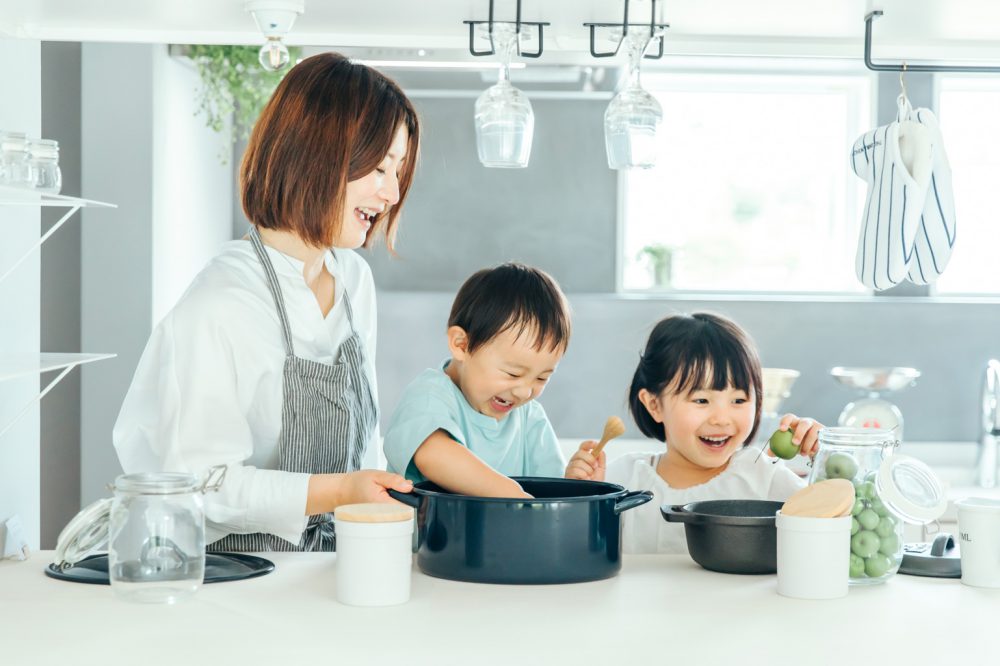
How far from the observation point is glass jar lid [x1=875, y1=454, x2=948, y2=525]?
130 centimetres

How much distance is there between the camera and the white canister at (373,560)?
1.22m

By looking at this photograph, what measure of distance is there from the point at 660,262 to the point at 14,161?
2817 millimetres

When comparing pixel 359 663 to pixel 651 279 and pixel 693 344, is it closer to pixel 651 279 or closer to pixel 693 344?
pixel 693 344

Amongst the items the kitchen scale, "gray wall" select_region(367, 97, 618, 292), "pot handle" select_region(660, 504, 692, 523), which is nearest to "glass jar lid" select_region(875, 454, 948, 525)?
"pot handle" select_region(660, 504, 692, 523)

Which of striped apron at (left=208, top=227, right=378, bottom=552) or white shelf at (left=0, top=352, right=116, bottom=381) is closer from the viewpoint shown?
white shelf at (left=0, top=352, right=116, bottom=381)

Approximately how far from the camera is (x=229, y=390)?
5.08ft

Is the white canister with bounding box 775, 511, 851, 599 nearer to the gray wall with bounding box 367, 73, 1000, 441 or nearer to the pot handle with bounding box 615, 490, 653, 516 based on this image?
the pot handle with bounding box 615, 490, 653, 516

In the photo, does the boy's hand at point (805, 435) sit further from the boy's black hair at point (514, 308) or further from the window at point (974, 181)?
the window at point (974, 181)

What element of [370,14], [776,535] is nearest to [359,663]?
[776,535]

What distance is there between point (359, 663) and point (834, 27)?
1232 mm

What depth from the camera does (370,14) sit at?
166 centimetres

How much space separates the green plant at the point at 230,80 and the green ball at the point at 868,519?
2434mm

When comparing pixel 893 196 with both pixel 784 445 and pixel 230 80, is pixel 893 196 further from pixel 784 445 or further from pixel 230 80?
pixel 230 80

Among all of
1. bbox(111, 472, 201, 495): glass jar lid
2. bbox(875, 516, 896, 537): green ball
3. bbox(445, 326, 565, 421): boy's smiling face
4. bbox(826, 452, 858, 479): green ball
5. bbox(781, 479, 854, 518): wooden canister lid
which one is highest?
bbox(445, 326, 565, 421): boy's smiling face
